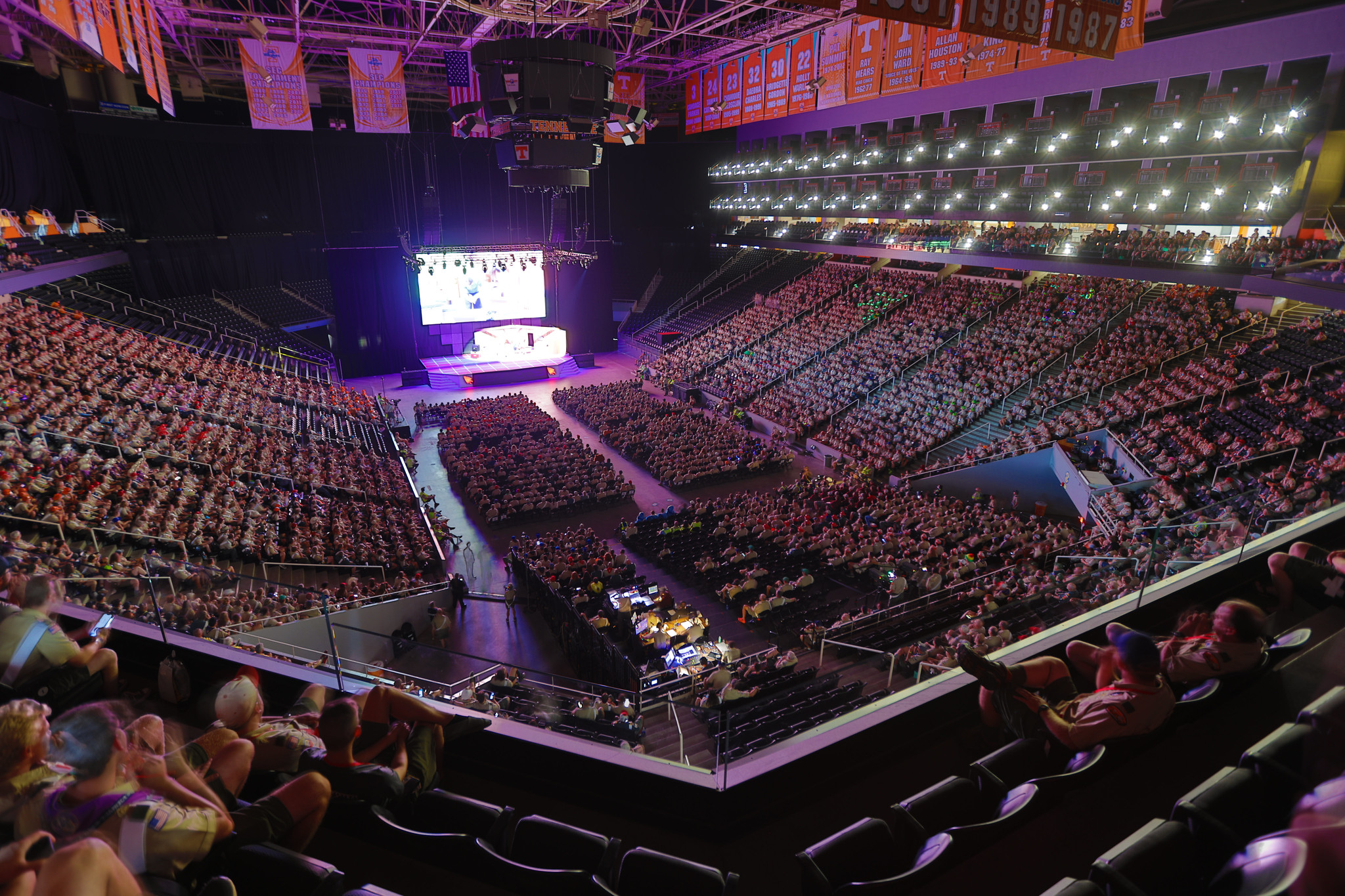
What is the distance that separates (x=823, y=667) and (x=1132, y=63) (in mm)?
21424

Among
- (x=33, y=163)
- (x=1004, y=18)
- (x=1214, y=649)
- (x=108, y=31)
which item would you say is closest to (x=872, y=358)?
(x=1004, y=18)

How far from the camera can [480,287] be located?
3147 cm

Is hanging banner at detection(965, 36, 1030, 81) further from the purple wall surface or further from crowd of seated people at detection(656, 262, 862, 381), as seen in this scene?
crowd of seated people at detection(656, 262, 862, 381)

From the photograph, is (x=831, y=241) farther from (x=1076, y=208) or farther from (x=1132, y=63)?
(x=1132, y=63)

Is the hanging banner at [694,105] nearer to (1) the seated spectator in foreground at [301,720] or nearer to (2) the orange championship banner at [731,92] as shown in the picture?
(2) the orange championship banner at [731,92]

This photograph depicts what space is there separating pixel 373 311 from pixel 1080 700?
3216 cm

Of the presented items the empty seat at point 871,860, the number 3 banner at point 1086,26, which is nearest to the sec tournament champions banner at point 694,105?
the number 3 banner at point 1086,26

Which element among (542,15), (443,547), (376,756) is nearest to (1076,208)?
(542,15)

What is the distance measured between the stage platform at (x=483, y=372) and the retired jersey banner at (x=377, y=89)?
10.8m

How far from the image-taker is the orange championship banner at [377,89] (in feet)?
64.2

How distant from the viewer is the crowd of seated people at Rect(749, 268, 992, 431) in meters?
21.8

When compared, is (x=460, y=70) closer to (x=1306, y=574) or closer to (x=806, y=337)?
(x=806, y=337)

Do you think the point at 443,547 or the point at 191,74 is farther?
the point at 191,74

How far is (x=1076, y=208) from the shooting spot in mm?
21438
